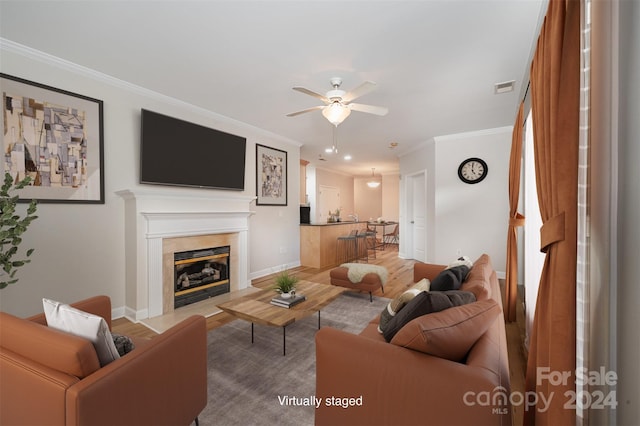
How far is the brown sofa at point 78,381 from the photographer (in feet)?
3.19

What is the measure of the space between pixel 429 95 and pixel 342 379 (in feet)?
11.0

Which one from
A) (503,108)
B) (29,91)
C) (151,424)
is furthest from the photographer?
(503,108)

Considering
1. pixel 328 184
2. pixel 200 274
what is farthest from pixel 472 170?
pixel 200 274

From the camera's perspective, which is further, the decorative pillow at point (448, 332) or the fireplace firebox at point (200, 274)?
the fireplace firebox at point (200, 274)

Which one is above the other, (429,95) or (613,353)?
(429,95)

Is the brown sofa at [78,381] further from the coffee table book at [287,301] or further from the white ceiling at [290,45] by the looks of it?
the white ceiling at [290,45]

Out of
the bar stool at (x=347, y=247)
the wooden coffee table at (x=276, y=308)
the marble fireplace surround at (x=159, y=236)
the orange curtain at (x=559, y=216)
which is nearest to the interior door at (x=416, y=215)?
the bar stool at (x=347, y=247)

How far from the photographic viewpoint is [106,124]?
3004 millimetres

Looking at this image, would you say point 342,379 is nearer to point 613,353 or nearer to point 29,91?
point 613,353

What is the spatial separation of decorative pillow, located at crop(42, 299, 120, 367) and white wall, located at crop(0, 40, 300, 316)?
6.43 ft

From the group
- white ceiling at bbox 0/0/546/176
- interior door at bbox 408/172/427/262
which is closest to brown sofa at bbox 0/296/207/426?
white ceiling at bbox 0/0/546/176

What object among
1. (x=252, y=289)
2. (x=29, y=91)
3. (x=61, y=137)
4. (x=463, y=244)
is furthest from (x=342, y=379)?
(x=463, y=244)

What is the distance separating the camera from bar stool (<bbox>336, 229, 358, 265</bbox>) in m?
6.38

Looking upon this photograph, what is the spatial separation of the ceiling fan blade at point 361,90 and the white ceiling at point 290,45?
31 centimetres
